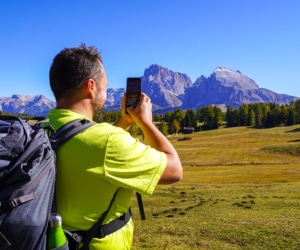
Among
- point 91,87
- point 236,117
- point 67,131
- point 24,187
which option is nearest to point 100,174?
point 67,131

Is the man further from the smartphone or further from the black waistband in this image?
the smartphone

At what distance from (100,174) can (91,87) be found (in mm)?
807

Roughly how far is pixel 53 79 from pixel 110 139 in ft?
2.59

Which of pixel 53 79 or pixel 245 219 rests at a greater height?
pixel 53 79

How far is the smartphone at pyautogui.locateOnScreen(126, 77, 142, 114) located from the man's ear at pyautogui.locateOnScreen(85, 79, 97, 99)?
1.31 ft

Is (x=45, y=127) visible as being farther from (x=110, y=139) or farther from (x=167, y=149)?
(x=167, y=149)

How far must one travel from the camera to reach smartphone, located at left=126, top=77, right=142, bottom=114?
361cm

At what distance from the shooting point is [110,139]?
2963 millimetres

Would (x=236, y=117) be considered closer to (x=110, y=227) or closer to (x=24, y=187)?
(x=110, y=227)

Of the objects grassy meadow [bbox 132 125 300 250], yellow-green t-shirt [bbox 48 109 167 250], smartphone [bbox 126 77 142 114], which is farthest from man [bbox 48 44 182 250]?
grassy meadow [bbox 132 125 300 250]

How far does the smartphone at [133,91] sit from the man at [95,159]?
21 cm

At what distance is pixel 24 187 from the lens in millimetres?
2551

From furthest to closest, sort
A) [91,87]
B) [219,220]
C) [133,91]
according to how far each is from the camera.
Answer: [219,220], [133,91], [91,87]

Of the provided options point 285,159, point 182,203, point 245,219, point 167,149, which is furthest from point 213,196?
point 285,159
